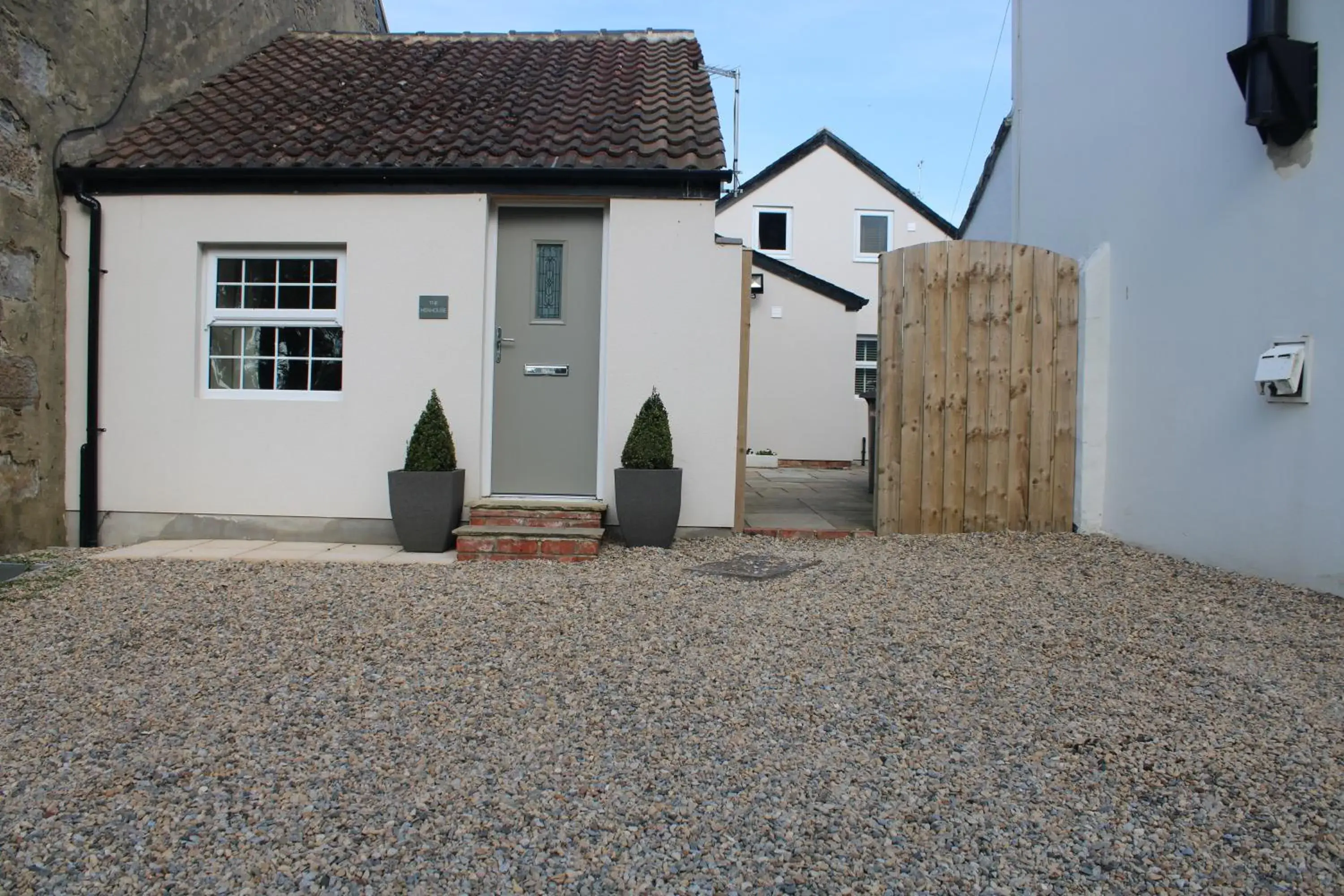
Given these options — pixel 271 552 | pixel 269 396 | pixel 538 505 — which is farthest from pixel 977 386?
pixel 269 396

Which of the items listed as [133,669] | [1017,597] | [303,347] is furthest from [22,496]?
[1017,597]

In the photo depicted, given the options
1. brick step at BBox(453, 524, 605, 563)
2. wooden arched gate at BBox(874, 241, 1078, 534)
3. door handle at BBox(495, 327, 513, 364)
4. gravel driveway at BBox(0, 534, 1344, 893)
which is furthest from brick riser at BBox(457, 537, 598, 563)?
wooden arched gate at BBox(874, 241, 1078, 534)

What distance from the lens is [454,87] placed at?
Answer: 724cm

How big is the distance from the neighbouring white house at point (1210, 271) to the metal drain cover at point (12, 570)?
673 cm

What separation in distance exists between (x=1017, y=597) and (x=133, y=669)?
4.08 metres

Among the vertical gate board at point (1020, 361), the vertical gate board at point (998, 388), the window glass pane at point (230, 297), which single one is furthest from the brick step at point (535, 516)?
the vertical gate board at point (1020, 361)

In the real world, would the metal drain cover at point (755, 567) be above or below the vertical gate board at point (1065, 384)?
below

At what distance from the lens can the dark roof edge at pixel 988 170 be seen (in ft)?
30.3

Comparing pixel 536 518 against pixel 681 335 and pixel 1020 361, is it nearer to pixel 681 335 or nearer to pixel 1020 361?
pixel 681 335

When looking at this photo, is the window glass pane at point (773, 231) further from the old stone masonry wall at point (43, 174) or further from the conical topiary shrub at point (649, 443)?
the conical topiary shrub at point (649, 443)

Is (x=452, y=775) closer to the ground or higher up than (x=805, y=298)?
closer to the ground

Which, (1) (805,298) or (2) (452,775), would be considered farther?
(1) (805,298)

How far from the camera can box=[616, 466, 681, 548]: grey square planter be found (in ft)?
17.8

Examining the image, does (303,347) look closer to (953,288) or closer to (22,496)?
(22,496)
